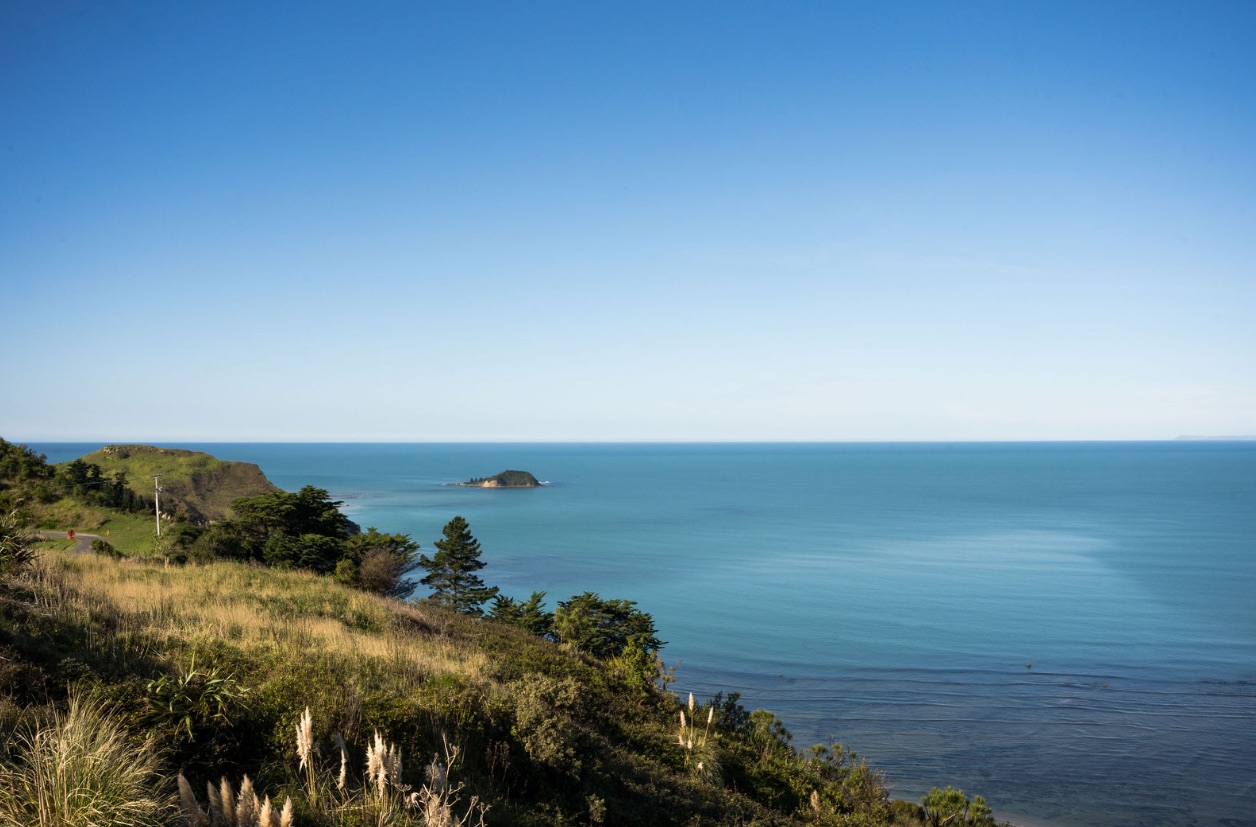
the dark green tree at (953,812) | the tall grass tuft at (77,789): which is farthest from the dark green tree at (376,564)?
the tall grass tuft at (77,789)

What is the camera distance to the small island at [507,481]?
156250 millimetres

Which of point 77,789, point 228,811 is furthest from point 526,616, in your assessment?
point 77,789

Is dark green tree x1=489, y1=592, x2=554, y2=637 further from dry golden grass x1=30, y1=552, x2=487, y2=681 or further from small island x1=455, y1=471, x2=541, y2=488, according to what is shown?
small island x1=455, y1=471, x2=541, y2=488

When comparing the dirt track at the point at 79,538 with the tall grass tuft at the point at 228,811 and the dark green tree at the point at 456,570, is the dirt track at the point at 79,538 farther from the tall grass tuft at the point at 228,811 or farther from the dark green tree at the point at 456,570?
the tall grass tuft at the point at 228,811

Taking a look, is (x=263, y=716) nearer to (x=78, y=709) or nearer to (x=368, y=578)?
(x=78, y=709)

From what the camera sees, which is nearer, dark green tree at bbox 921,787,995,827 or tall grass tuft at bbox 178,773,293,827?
tall grass tuft at bbox 178,773,293,827

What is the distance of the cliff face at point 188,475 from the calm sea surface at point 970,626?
555 inches

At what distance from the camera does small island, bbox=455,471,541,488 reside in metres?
156

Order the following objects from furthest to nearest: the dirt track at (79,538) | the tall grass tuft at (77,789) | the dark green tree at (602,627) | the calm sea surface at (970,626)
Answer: the dark green tree at (602,627), the dirt track at (79,538), the calm sea surface at (970,626), the tall grass tuft at (77,789)

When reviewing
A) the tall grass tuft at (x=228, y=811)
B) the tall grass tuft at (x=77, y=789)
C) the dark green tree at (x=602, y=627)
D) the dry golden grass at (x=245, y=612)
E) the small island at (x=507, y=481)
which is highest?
the tall grass tuft at (x=77, y=789)

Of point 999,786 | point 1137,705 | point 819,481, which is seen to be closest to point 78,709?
Answer: point 999,786

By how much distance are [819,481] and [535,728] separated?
551 feet

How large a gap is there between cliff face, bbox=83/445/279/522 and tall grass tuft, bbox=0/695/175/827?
70964 millimetres

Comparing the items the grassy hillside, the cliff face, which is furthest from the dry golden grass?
the cliff face
